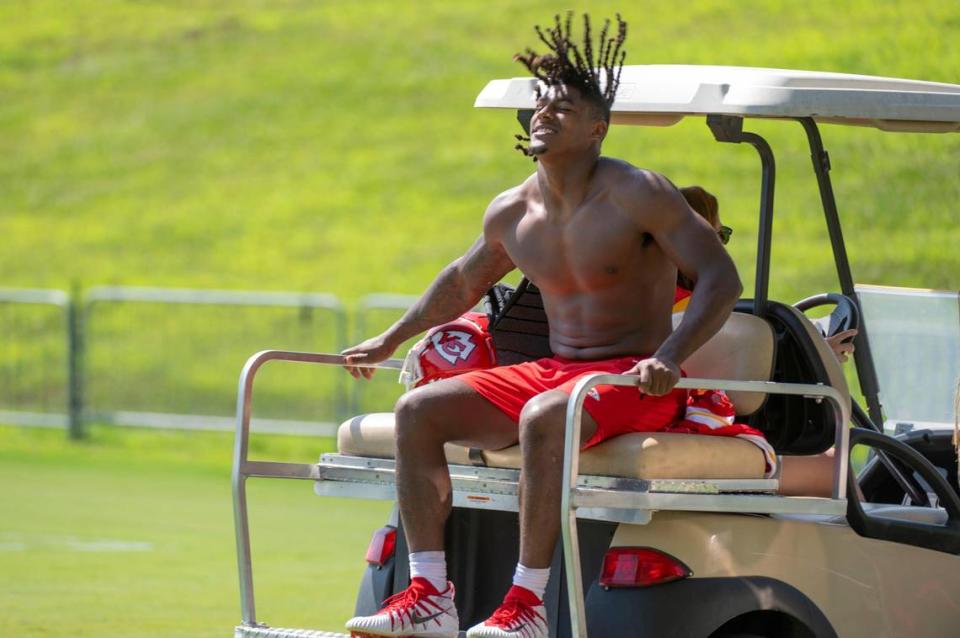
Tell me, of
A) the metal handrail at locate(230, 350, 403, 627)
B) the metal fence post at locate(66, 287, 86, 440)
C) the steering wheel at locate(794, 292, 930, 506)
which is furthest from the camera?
the metal fence post at locate(66, 287, 86, 440)

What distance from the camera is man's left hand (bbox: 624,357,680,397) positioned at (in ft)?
16.2

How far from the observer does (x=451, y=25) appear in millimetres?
32594

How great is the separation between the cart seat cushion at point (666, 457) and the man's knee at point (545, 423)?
185mm

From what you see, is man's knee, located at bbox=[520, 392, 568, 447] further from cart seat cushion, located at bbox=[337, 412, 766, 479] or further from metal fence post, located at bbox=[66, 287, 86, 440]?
metal fence post, located at bbox=[66, 287, 86, 440]

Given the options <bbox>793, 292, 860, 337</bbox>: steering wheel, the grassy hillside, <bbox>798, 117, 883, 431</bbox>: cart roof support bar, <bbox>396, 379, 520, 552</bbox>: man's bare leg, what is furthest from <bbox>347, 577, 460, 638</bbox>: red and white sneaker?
the grassy hillside

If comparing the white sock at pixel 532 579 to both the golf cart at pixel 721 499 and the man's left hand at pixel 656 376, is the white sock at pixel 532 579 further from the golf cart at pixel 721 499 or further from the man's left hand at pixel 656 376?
the man's left hand at pixel 656 376

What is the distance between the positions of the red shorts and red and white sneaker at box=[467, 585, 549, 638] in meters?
0.44

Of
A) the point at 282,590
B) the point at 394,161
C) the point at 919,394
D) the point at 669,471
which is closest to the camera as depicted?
the point at 669,471

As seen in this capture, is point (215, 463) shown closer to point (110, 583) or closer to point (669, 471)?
point (110, 583)

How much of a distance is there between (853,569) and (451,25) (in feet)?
90.6

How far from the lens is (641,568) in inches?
204

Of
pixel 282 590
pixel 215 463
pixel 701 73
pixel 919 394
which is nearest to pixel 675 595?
pixel 701 73

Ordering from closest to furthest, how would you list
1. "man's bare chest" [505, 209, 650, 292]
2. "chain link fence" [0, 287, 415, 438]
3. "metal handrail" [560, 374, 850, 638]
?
"metal handrail" [560, 374, 850, 638], "man's bare chest" [505, 209, 650, 292], "chain link fence" [0, 287, 415, 438]

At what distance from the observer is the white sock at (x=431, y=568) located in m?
5.30
